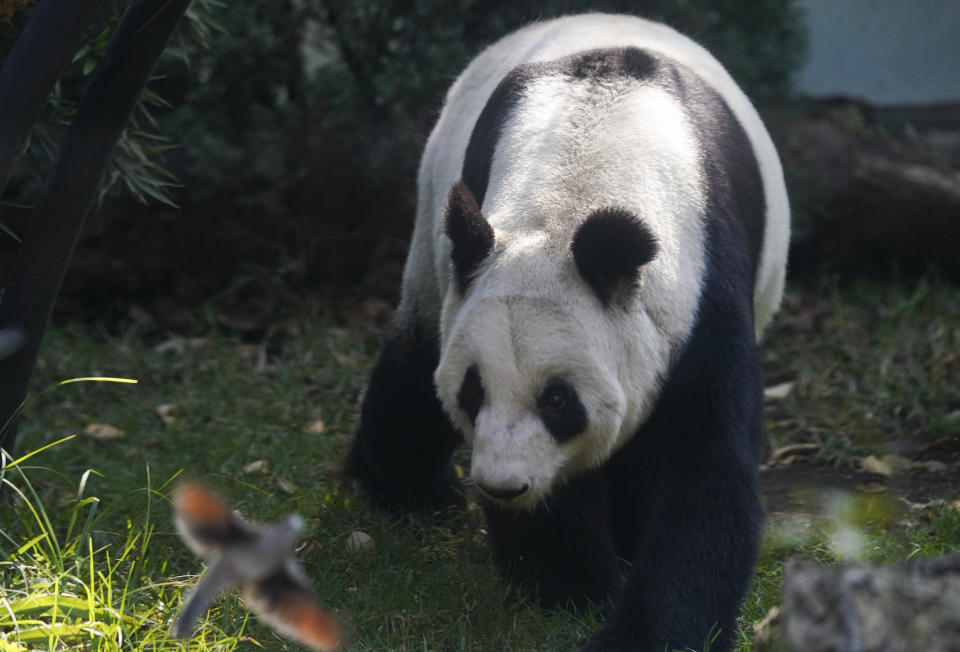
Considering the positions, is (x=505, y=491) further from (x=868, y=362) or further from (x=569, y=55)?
(x=868, y=362)

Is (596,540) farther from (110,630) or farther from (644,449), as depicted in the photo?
(110,630)

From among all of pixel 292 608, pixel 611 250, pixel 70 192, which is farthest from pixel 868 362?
pixel 292 608

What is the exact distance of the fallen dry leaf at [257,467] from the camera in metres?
4.78

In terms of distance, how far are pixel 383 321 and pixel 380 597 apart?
3.38 metres

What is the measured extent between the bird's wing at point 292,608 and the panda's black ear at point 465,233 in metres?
1.29

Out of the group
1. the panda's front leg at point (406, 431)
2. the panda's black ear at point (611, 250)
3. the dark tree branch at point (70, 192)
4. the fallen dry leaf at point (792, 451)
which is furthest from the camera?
the fallen dry leaf at point (792, 451)

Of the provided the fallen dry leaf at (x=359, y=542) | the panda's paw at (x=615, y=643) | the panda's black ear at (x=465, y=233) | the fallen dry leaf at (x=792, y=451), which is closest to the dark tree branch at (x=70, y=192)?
the panda's black ear at (x=465, y=233)

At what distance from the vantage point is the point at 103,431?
5379 millimetres

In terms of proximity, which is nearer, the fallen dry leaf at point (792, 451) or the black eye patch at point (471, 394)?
the black eye patch at point (471, 394)

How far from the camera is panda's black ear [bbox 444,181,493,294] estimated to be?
3057 mm

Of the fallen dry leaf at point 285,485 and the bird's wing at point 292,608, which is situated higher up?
the bird's wing at point 292,608

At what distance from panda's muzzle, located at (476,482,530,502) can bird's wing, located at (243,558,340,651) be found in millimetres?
938

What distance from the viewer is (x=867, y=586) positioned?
159cm

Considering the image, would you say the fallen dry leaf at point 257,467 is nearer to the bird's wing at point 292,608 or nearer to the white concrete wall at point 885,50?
the bird's wing at point 292,608
